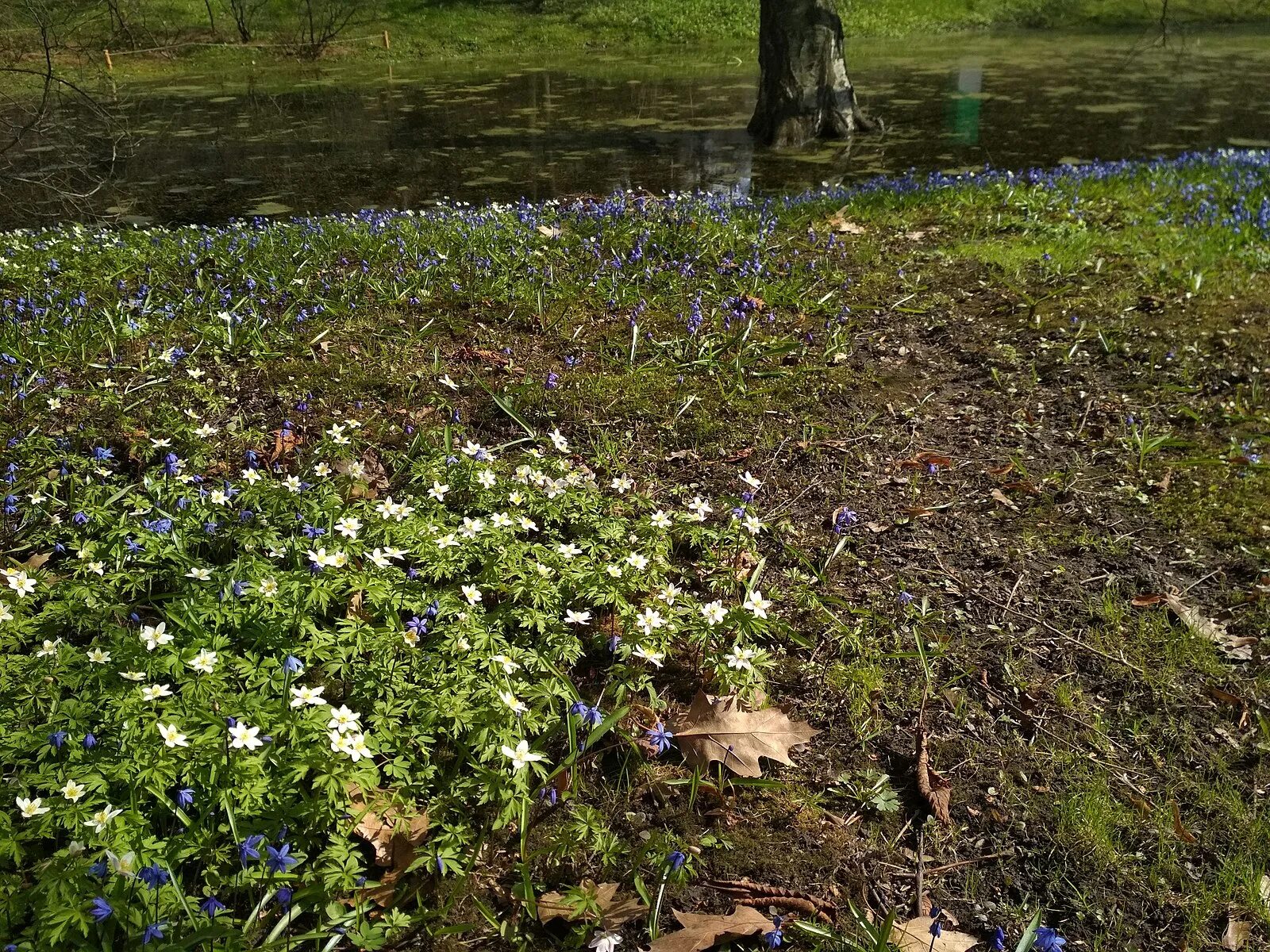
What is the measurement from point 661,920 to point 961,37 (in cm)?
3317

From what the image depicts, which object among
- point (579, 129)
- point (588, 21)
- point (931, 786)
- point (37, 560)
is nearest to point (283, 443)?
point (37, 560)

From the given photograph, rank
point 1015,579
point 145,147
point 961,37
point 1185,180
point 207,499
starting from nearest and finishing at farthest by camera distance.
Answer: point 207,499 < point 1015,579 < point 1185,180 < point 145,147 < point 961,37

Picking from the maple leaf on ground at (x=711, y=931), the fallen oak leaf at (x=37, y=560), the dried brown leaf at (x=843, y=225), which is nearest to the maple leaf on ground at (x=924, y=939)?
the maple leaf on ground at (x=711, y=931)

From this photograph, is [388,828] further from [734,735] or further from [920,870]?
[920,870]

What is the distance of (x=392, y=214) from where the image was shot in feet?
24.5

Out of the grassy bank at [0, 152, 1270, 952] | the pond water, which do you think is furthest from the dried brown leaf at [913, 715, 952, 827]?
the pond water

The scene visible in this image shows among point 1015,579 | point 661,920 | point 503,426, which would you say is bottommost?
point 661,920

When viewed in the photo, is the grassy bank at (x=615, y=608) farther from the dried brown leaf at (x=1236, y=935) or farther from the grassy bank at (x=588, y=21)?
the grassy bank at (x=588, y=21)

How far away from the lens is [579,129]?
14289 millimetres

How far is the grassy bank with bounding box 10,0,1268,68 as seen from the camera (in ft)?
94.4

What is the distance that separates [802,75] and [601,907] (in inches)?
459

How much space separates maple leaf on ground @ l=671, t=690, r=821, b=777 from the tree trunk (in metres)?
10.7

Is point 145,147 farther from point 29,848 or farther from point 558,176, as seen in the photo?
point 29,848

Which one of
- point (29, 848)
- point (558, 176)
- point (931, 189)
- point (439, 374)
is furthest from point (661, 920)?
point (558, 176)
